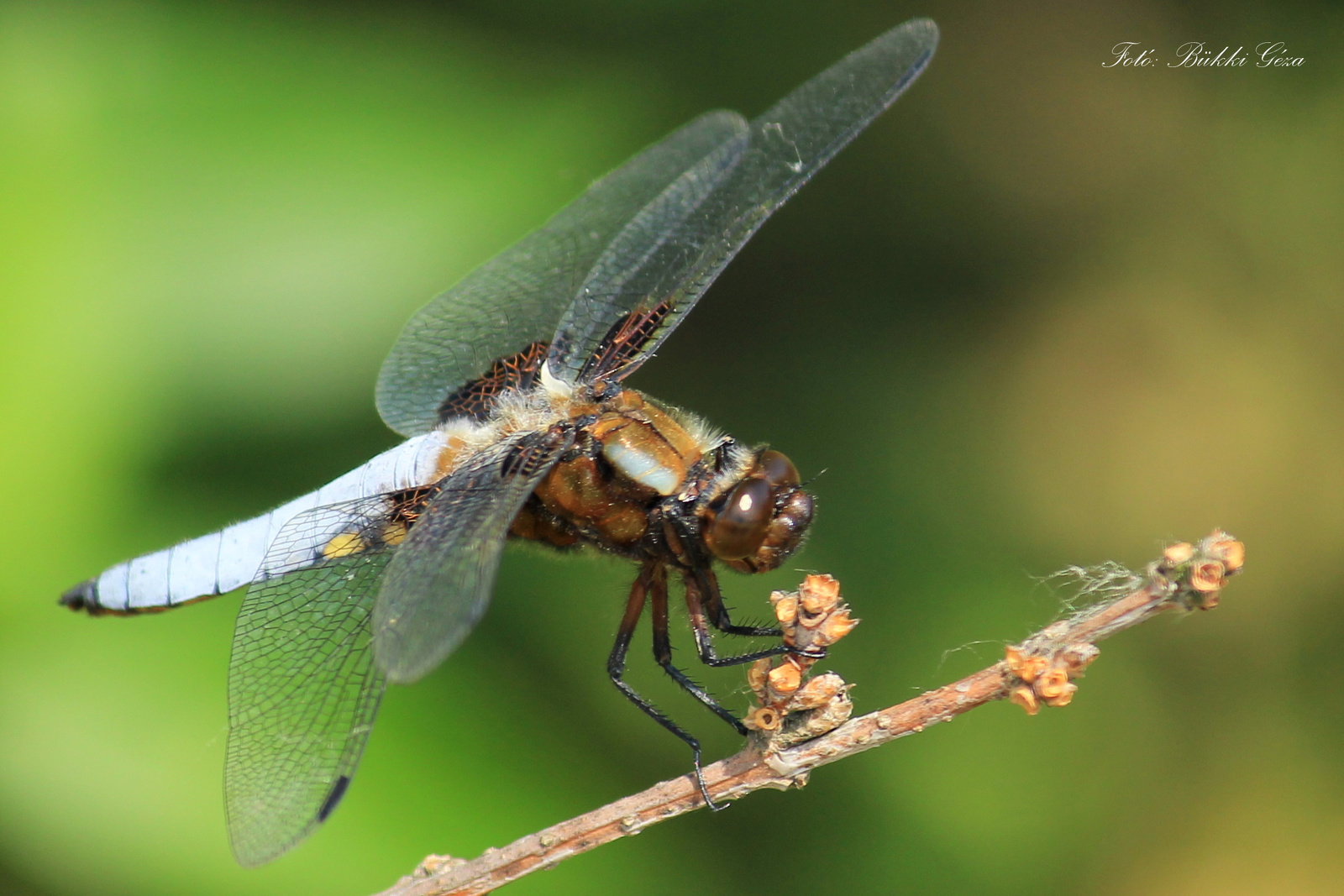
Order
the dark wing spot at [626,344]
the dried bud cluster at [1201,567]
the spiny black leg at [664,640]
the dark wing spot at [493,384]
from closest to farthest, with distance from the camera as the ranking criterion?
the dried bud cluster at [1201,567] → the spiny black leg at [664,640] → the dark wing spot at [626,344] → the dark wing spot at [493,384]

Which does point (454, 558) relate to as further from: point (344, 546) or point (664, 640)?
→ point (664, 640)

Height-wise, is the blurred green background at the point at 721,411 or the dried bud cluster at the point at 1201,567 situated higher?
the blurred green background at the point at 721,411

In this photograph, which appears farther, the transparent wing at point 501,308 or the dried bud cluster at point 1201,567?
the transparent wing at point 501,308

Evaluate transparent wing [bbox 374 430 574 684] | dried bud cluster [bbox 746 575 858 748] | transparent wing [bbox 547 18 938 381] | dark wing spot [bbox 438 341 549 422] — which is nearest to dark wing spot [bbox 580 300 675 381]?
transparent wing [bbox 547 18 938 381]

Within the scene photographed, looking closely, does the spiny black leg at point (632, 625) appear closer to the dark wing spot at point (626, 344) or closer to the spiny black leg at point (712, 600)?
the spiny black leg at point (712, 600)

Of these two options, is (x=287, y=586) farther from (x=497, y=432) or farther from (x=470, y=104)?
(x=470, y=104)

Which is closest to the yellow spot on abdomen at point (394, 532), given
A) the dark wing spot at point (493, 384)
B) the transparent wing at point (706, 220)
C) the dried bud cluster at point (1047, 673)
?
→ the dark wing spot at point (493, 384)

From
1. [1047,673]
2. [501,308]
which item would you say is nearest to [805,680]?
[1047,673]
